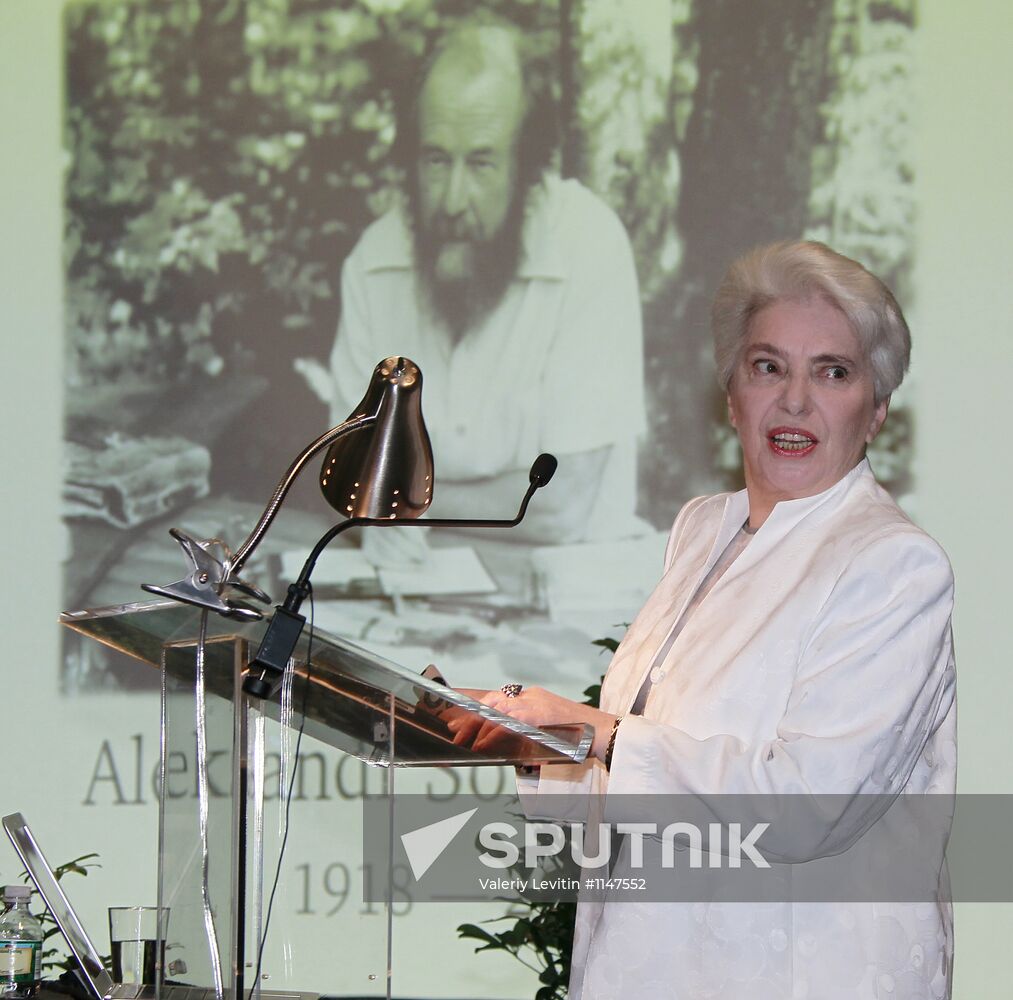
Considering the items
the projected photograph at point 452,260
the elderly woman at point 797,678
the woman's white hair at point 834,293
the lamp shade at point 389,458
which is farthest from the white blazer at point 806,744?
the projected photograph at point 452,260

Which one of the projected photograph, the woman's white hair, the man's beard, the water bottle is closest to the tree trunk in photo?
the projected photograph

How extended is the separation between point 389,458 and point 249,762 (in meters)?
0.55

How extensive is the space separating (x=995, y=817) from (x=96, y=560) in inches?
100

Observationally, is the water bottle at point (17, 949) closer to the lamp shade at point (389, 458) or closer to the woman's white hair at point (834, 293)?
the lamp shade at point (389, 458)

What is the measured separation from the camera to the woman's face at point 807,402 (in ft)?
7.22

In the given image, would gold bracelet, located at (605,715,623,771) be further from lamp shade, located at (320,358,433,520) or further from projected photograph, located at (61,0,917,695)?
projected photograph, located at (61,0,917,695)

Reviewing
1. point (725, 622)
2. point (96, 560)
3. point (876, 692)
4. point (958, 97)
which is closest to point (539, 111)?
point (958, 97)

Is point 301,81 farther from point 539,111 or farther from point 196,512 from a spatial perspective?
point 196,512

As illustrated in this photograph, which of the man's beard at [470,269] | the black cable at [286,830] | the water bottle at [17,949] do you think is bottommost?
the water bottle at [17,949]

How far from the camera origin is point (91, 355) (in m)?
4.23

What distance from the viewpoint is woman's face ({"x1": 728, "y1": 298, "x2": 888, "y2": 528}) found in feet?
7.22

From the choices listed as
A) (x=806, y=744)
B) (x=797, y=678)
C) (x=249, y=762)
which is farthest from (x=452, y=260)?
(x=249, y=762)

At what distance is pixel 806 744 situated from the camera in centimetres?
184

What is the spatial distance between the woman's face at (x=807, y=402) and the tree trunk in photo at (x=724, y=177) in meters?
1.80
